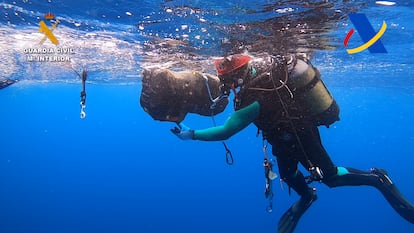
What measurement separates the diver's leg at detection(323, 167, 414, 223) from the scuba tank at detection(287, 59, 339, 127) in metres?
1.61

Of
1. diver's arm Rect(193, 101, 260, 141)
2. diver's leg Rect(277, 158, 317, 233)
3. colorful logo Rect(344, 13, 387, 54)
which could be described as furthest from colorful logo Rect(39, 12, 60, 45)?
colorful logo Rect(344, 13, 387, 54)

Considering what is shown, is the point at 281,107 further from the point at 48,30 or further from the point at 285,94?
the point at 48,30

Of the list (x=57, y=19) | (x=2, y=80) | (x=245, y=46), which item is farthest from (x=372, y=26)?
(x=2, y=80)

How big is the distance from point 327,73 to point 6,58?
17.6 m

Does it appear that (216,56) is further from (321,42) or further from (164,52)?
(321,42)

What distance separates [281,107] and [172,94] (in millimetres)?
2197

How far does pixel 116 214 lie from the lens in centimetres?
4384

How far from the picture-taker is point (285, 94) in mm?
5406

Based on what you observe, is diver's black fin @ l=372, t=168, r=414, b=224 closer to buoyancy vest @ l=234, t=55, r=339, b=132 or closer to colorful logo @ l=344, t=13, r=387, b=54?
buoyancy vest @ l=234, t=55, r=339, b=132

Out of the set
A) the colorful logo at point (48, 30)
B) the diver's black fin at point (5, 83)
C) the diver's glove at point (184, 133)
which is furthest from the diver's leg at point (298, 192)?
the diver's black fin at point (5, 83)

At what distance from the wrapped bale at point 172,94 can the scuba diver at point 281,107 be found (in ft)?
1.41

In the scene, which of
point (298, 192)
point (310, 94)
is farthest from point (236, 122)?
point (298, 192)

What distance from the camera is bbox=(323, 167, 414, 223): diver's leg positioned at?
676 cm

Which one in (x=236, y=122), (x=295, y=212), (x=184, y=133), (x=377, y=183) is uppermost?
(x=236, y=122)
